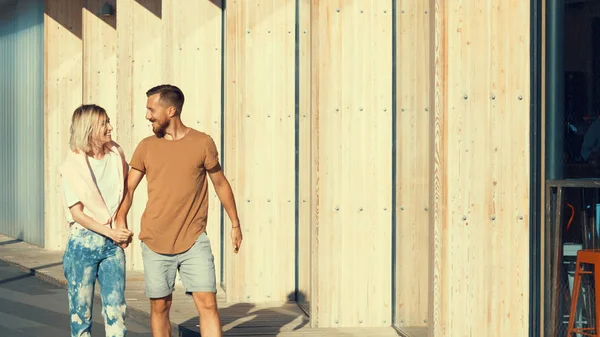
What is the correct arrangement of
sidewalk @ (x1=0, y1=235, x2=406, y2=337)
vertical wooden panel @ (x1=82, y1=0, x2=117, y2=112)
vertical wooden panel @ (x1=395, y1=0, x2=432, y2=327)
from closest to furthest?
1. vertical wooden panel @ (x1=395, y1=0, x2=432, y2=327)
2. sidewalk @ (x1=0, y1=235, x2=406, y2=337)
3. vertical wooden panel @ (x1=82, y1=0, x2=117, y2=112)

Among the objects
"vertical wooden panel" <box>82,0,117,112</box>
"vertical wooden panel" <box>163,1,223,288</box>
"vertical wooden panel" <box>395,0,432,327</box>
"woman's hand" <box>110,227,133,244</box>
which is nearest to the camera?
"woman's hand" <box>110,227,133,244</box>

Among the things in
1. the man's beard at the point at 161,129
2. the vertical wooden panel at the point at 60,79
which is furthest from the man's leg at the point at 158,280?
the vertical wooden panel at the point at 60,79

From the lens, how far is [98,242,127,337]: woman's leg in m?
7.98

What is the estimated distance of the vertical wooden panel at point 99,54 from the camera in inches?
725

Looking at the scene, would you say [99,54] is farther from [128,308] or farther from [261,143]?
[128,308]

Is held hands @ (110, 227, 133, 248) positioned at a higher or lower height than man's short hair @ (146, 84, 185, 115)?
lower

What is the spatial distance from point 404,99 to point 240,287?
124 inches

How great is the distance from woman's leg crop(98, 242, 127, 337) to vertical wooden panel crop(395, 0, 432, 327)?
8.68 feet

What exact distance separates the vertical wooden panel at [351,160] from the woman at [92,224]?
9.32 ft

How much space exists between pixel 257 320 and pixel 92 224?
355 cm

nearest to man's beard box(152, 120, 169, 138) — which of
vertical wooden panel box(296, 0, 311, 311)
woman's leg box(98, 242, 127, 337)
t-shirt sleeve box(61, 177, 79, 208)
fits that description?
t-shirt sleeve box(61, 177, 79, 208)

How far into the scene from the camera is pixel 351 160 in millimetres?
10578

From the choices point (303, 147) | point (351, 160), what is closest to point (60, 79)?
point (303, 147)

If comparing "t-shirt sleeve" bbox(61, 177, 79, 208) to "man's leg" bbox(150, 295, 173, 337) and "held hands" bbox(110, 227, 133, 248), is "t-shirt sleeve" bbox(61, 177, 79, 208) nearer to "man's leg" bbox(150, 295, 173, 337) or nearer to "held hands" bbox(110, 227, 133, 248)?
"held hands" bbox(110, 227, 133, 248)
